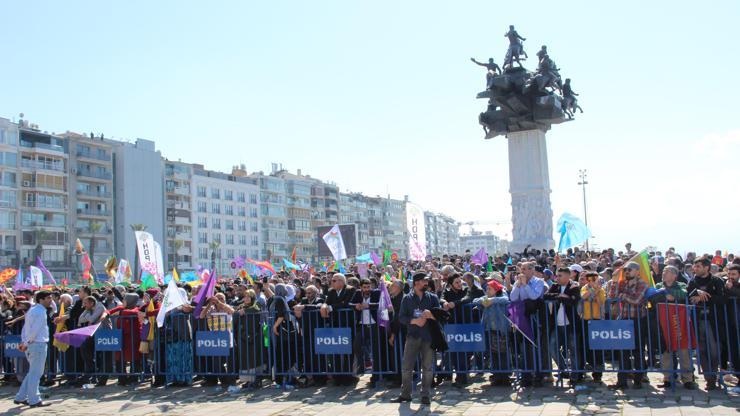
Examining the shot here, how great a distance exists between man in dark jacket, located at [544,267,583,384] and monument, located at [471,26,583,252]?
2100 centimetres

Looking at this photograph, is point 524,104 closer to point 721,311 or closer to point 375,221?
point 721,311

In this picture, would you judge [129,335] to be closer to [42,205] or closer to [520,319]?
[520,319]

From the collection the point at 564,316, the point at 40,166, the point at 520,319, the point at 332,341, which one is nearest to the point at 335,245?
the point at 332,341

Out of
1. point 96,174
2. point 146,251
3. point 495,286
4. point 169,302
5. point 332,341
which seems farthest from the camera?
point 96,174

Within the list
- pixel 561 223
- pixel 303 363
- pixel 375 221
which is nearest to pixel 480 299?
pixel 303 363

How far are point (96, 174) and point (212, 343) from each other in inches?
3251

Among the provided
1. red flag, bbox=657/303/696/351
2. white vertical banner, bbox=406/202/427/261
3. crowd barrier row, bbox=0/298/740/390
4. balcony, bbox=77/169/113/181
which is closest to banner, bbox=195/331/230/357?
crowd barrier row, bbox=0/298/740/390

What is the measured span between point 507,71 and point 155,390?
2440 centimetres

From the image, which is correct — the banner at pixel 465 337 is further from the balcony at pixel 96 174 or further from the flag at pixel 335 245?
the balcony at pixel 96 174

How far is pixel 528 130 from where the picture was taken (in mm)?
32375

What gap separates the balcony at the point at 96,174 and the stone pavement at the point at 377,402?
8052 centimetres

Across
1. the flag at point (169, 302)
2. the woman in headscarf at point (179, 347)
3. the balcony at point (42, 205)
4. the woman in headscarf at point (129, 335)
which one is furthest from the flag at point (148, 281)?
the balcony at point (42, 205)

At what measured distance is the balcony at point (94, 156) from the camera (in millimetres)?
87875

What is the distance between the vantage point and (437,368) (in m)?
11.9
